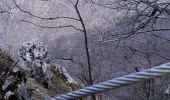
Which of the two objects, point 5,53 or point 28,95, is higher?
point 5,53

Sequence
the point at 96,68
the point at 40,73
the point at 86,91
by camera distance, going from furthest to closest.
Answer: the point at 96,68, the point at 40,73, the point at 86,91

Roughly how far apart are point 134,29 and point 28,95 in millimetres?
1945

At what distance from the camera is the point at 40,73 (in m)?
7.96

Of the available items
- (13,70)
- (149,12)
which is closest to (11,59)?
(13,70)

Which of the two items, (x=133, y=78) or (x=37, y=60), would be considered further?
(x=37, y=60)

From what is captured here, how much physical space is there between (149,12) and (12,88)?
7.46 feet

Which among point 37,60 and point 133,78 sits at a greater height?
point 133,78

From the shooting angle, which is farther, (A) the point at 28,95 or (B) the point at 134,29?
(B) the point at 134,29

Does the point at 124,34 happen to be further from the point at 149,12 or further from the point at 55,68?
the point at 55,68

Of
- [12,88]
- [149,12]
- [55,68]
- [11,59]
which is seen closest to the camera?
[12,88]

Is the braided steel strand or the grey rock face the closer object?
the braided steel strand

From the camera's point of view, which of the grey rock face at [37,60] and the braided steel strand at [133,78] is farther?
the grey rock face at [37,60]

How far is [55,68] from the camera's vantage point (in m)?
9.76

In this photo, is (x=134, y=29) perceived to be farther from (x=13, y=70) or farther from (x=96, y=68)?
(x=96, y=68)
